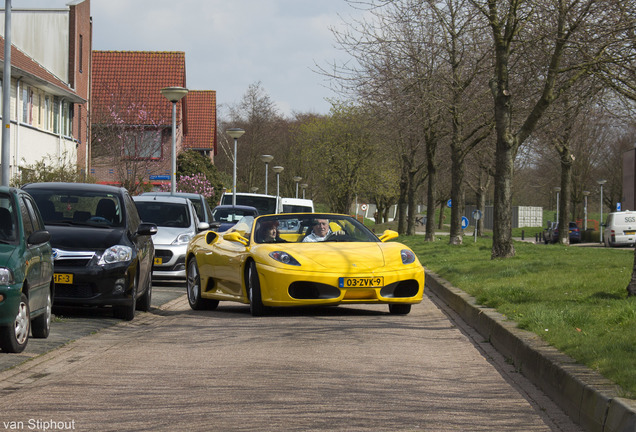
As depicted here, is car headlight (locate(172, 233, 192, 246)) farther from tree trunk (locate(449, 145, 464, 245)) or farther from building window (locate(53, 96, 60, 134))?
building window (locate(53, 96, 60, 134))

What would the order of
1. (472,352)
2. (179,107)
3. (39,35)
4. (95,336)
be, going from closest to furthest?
(472,352) < (95,336) < (39,35) < (179,107)

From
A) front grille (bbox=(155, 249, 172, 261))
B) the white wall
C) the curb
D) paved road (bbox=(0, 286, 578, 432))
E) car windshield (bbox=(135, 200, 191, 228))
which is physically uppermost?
the white wall

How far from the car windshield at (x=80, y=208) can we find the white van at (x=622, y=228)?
38.3m

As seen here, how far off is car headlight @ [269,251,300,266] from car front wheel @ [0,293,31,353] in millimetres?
3636

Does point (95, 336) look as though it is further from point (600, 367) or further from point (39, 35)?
point (39, 35)

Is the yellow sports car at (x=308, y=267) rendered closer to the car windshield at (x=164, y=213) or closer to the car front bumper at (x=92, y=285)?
the car front bumper at (x=92, y=285)

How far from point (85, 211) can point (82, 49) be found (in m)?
37.8

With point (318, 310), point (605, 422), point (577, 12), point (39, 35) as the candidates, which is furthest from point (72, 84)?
point (605, 422)

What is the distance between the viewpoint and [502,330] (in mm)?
9297

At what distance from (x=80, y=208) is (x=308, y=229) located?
3.04 metres

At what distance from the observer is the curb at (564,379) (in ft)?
17.4

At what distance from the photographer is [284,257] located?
11.7 m

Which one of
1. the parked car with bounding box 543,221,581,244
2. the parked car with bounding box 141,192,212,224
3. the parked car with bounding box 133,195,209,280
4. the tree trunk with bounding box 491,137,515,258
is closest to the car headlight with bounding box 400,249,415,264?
the parked car with bounding box 133,195,209,280

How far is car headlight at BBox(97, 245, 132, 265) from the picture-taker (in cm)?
1160
